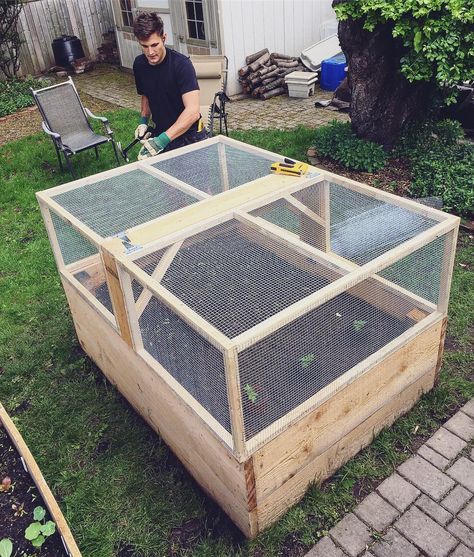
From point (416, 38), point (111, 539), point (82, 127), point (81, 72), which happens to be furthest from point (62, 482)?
point (81, 72)

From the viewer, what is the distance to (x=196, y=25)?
9828mm

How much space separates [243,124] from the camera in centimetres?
872

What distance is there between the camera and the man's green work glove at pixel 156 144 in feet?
14.3

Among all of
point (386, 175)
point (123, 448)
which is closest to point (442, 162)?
point (386, 175)

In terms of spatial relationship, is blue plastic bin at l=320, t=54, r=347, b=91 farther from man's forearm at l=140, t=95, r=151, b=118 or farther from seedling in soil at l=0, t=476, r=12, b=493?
seedling in soil at l=0, t=476, r=12, b=493

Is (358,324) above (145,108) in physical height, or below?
below

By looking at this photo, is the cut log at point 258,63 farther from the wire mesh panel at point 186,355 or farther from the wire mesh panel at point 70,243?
the wire mesh panel at point 186,355

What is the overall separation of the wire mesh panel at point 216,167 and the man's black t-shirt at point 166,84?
0.83 meters

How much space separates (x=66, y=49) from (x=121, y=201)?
34.7ft

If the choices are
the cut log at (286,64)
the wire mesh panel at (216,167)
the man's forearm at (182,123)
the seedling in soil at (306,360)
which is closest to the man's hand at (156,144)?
the man's forearm at (182,123)

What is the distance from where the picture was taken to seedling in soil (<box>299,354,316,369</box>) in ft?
8.51

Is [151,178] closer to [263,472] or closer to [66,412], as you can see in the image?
[66,412]

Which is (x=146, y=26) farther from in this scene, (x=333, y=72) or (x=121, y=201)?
(x=333, y=72)

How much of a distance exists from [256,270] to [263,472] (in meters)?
1.00
